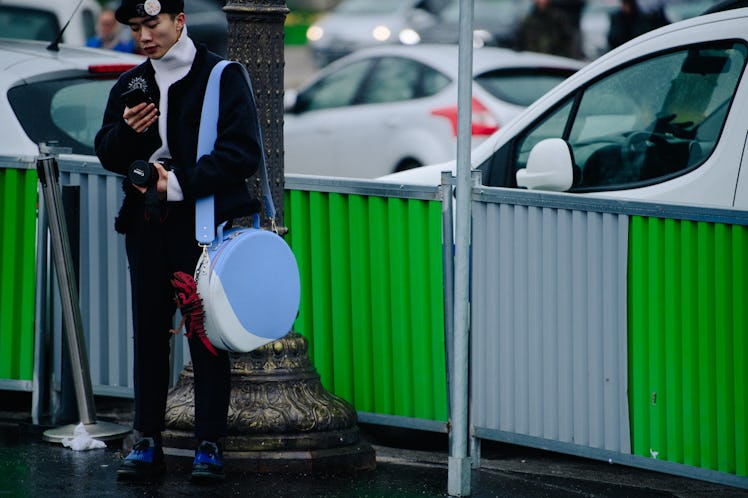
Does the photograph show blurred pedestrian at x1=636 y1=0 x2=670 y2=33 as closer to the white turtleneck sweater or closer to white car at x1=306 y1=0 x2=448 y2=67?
white car at x1=306 y1=0 x2=448 y2=67

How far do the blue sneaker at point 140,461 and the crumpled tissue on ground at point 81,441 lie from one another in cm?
70

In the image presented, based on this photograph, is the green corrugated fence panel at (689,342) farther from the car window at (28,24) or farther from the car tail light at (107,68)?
the car window at (28,24)

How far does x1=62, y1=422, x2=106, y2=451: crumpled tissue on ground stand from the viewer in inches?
275

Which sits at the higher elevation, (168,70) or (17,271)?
(168,70)

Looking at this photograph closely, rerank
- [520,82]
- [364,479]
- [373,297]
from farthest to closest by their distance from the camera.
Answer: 1. [520,82]
2. [373,297]
3. [364,479]

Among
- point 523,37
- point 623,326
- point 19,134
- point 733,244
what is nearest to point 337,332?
point 623,326

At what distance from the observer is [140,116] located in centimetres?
600

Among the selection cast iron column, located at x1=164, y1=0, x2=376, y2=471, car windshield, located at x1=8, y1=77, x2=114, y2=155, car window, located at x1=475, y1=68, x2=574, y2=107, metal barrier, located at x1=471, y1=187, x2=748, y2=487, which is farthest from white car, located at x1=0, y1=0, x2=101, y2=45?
metal barrier, located at x1=471, y1=187, x2=748, y2=487

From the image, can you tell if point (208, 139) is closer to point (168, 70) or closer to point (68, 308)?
point (168, 70)

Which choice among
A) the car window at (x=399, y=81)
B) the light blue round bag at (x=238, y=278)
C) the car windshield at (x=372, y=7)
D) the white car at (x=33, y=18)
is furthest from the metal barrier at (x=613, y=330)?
the car windshield at (x=372, y=7)

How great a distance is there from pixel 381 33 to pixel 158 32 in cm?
2393

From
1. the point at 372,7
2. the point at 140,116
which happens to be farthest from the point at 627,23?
the point at 372,7

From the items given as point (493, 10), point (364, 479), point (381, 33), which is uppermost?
point (493, 10)

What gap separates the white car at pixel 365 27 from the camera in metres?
29.8
